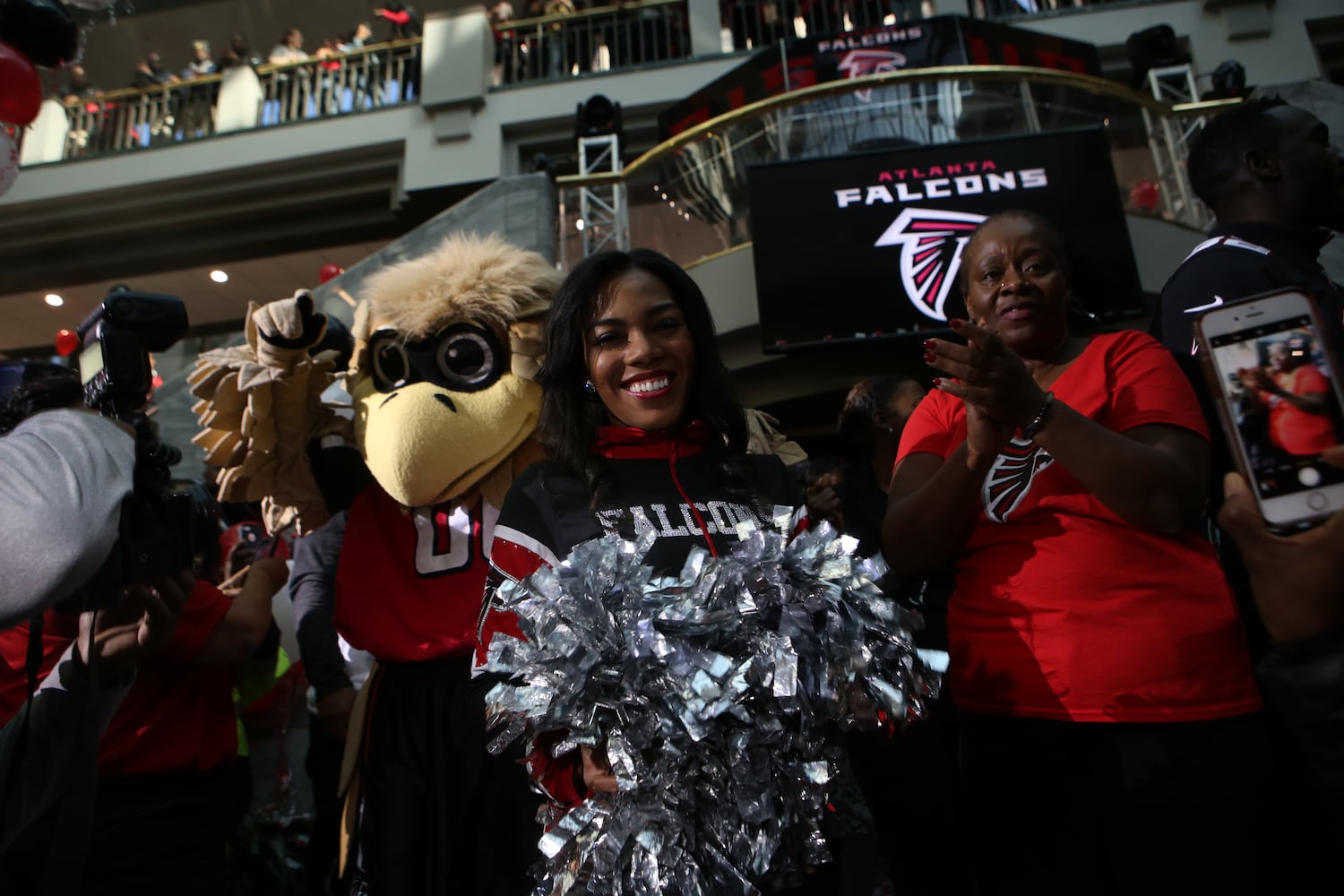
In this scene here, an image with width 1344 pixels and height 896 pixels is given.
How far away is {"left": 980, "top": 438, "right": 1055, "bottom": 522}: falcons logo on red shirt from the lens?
1354mm

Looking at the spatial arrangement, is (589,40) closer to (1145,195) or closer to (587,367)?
(1145,195)

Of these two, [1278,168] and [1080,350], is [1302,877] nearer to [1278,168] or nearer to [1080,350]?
[1080,350]

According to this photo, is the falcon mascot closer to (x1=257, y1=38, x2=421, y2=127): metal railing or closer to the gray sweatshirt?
the gray sweatshirt

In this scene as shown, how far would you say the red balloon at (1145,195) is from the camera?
6.23 metres

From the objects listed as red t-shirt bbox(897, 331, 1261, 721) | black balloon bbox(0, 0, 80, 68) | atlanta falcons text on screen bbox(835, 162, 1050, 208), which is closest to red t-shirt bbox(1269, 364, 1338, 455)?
red t-shirt bbox(897, 331, 1261, 721)

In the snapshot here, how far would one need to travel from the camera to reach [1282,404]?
698 mm

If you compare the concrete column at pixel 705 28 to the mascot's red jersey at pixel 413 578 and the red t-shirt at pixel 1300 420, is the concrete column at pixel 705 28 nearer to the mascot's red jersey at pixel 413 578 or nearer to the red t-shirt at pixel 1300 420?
the mascot's red jersey at pixel 413 578

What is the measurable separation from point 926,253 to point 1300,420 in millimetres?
5376

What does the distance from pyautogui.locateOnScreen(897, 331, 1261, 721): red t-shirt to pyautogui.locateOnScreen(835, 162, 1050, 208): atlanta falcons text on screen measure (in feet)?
15.8

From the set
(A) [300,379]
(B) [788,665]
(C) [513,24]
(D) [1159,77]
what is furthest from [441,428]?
(C) [513,24]

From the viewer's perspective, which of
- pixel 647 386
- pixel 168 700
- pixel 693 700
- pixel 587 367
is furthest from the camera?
pixel 168 700

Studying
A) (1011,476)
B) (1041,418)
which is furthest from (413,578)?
(1041,418)

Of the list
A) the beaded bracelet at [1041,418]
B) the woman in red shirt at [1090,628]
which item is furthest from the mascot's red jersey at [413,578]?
the beaded bracelet at [1041,418]

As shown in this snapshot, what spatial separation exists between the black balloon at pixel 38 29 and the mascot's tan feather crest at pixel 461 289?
0.91 metres
